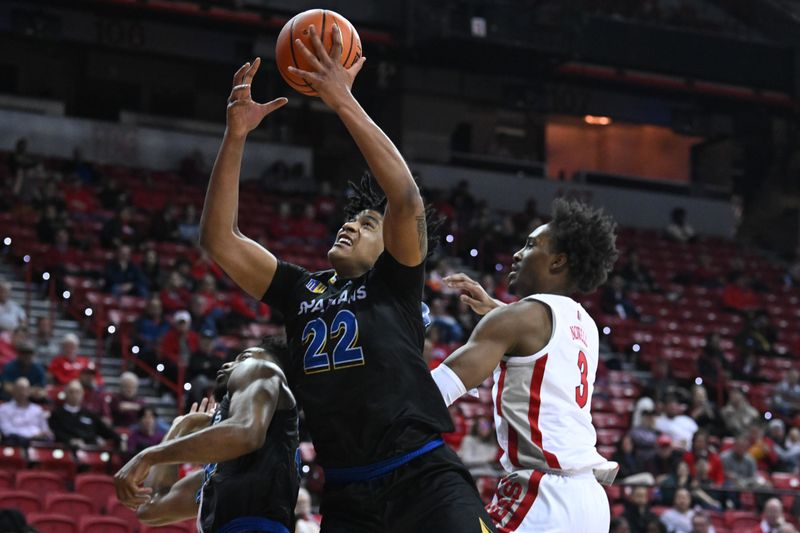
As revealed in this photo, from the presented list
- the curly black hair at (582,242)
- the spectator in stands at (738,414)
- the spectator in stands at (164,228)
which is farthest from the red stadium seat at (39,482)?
the spectator in stands at (738,414)

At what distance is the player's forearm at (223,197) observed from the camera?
14.1ft

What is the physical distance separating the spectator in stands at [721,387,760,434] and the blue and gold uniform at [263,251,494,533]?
12255 millimetres

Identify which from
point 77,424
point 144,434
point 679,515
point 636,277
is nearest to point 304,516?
point 144,434

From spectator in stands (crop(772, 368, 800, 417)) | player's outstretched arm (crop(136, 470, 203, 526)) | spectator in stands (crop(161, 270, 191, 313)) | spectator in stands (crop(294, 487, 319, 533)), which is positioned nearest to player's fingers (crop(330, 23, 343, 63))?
player's outstretched arm (crop(136, 470, 203, 526))

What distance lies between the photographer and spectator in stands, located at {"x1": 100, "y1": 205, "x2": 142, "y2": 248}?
16141 mm

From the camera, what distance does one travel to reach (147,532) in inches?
380

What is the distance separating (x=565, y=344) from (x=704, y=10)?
78.1 feet

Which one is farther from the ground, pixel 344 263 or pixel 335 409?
pixel 344 263

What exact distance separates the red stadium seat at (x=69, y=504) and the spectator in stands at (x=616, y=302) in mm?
11200

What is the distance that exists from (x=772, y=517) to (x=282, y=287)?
8689 mm

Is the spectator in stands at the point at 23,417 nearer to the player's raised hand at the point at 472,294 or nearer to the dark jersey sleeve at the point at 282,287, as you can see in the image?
the player's raised hand at the point at 472,294

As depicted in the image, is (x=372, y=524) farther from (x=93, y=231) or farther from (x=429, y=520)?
(x=93, y=231)

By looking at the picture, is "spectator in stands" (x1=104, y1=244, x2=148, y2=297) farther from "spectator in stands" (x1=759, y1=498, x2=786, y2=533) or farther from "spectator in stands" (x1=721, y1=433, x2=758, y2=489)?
"spectator in stands" (x1=759, y1=498, x2=786, y2=533)

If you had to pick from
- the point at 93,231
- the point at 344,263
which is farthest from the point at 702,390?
the point at 344,263
